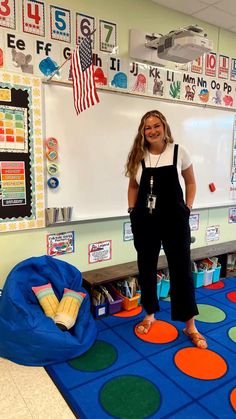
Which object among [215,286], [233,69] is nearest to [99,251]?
[215,286]

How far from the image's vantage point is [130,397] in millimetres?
1631

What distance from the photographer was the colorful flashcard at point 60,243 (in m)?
2.41

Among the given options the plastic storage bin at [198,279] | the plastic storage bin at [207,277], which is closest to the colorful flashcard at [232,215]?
the plastic storage bin at [207,277]

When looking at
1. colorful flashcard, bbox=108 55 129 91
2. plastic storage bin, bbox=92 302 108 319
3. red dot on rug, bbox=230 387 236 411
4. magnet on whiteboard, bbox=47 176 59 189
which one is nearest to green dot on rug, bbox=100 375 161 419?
red dot on rug, bbox=230 387 236 411

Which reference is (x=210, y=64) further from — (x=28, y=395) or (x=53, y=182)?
(x=28, y=395)

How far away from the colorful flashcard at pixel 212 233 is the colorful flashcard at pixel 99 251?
1.27 meters

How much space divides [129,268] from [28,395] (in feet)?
4.16

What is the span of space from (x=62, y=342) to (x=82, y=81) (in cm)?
155

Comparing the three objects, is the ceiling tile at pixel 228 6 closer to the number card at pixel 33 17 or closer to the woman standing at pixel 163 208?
the woman standing at pixel 163 208

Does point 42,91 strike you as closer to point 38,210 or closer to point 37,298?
point 38,210

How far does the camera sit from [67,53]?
2.28 meters

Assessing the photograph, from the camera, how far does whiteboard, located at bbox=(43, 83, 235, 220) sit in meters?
2.30

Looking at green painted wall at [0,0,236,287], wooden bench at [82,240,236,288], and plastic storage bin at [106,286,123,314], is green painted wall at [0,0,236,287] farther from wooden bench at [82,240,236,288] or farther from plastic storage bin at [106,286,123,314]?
plastic storage bin at [106,286,123,314]

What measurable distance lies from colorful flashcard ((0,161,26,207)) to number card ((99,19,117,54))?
114cm
